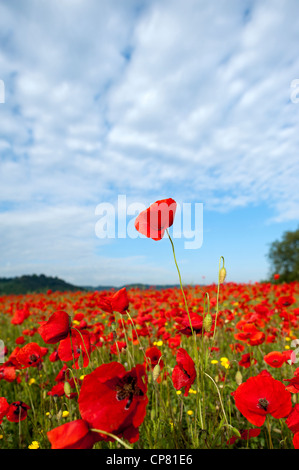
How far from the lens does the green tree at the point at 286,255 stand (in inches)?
922

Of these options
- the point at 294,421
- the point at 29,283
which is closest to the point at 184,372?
the point at 294,421

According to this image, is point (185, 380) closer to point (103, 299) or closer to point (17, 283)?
point (103, 299)

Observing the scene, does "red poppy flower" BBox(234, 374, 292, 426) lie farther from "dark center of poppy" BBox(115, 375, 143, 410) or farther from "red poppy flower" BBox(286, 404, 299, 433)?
"dark center of poppy" BBox(115, 375, 143, 410)

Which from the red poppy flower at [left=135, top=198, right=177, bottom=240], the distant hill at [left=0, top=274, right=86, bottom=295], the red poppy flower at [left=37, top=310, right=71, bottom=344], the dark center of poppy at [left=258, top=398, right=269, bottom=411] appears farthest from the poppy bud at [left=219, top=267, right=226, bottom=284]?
the distant hill at [left=0, top=274, right=86, bottom=295]

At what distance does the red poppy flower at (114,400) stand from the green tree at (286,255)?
24155mm

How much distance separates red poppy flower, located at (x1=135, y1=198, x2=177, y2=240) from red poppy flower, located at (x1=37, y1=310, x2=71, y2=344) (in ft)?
1.62

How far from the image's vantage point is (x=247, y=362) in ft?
8.26

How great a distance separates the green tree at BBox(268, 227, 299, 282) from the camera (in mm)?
23422

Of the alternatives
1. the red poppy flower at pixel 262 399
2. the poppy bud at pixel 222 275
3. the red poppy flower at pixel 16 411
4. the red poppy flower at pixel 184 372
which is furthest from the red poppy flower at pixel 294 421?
the red poppy flower at pixel 16 411

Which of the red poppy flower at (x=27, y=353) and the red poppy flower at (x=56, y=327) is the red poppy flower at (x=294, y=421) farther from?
the red poppy flower at (x=27, y=353)

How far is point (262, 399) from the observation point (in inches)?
45.4
